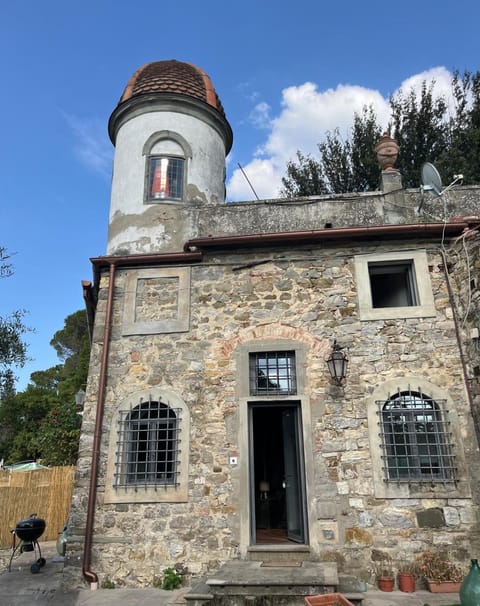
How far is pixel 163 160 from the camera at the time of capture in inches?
370

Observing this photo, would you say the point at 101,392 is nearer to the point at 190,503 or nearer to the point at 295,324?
the point at 190,503

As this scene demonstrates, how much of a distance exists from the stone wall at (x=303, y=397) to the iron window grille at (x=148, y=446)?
27 centimetres

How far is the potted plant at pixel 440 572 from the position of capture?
5.85 meters

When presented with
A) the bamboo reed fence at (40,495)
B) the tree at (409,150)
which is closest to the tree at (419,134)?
the tree at (409,150)

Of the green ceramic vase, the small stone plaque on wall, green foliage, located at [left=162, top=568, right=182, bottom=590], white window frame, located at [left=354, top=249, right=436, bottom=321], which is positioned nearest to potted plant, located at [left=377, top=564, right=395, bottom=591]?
the green ceramic vase

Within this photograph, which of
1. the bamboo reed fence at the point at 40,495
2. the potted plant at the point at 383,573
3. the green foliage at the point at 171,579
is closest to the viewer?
the potted plant at the point at 383,573

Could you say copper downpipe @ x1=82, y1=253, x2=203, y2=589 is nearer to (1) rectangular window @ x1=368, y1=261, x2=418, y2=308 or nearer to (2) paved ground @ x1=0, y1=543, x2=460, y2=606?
(2) paved ground @ x1=0, y1=543, x2=460, y2=606

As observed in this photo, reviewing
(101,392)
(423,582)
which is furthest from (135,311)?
(423,582)

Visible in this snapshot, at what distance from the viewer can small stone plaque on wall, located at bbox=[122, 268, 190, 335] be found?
7.67m

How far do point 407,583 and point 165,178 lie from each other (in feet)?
26.2

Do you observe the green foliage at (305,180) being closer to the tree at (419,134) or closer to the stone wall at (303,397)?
the tree at (419,134)

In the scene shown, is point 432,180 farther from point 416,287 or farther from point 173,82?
point 173,82

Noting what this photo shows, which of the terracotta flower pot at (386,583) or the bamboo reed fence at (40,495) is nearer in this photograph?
the terracotta flower pot at (386,583)

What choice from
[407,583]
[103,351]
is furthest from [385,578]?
[103,351]
